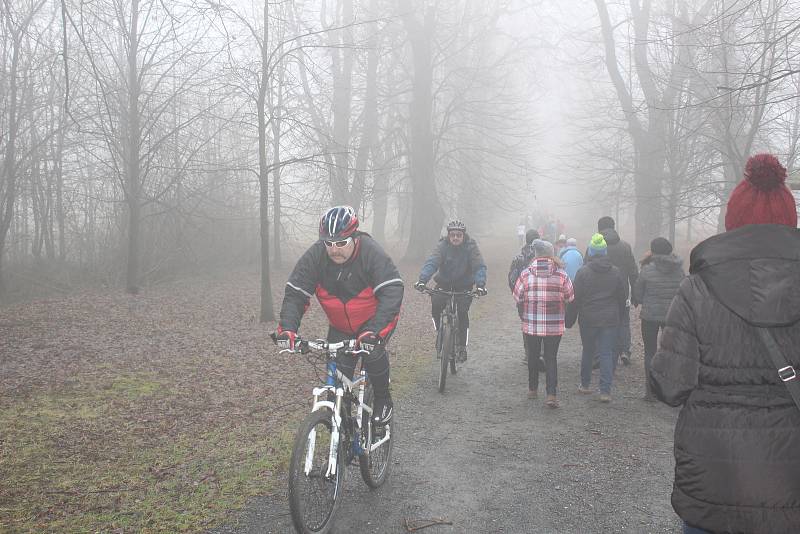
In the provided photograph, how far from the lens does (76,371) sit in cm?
812

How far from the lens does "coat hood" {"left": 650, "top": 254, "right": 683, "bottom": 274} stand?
722 cm

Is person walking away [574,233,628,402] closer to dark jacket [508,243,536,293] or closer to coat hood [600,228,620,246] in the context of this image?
coat hood [600,228,620,246]

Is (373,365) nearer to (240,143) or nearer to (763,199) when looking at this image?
(763,199)

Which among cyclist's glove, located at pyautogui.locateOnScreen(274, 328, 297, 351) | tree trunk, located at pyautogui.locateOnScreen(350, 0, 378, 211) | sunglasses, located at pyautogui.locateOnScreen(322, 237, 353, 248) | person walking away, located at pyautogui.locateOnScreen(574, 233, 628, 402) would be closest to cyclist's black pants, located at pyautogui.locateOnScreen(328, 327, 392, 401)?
cyclist's glove, located at pyautogui.locateOnScreen(274, 328, 297, 351)

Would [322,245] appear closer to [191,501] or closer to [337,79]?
[191,501]

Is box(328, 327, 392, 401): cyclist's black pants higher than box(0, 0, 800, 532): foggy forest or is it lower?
lower

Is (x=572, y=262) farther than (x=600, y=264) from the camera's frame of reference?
Yes

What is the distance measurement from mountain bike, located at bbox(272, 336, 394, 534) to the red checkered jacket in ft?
9.58

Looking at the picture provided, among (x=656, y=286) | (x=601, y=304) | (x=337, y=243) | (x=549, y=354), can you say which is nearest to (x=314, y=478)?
(x=337, y=243)

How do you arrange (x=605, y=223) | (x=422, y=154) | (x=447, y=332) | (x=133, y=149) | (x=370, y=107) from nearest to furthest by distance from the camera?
(x=447, y=332) < (x=605, y=223) < (x=133, y=149) < (x=422, y=154) < (x=370, y=107)

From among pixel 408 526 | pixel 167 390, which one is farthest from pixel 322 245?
pixel 167 390

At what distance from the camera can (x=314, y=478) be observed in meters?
3.69

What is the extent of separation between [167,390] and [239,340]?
10.6 ft

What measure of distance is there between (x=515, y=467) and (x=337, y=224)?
8.65 ft
